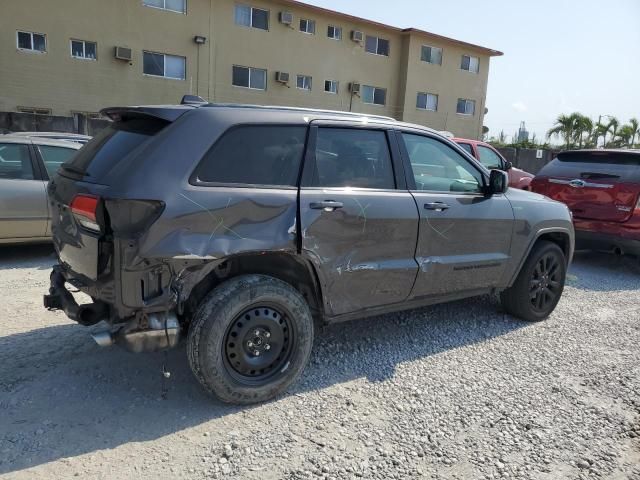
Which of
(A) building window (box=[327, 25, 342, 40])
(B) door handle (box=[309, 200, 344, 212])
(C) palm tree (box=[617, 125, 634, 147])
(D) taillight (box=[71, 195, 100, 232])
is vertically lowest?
(D) taillight (box=[71, 195, 100, 232])

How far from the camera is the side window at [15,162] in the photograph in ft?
20.7

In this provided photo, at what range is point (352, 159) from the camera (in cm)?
372

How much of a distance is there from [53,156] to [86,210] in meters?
4.38

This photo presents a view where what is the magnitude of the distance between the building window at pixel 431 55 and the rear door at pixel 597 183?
23.3 m

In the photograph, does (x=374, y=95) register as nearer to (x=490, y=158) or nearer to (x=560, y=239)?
(x=490, y=158)

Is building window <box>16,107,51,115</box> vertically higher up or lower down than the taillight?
higher up

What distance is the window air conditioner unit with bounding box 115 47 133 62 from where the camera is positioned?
67.8 ft

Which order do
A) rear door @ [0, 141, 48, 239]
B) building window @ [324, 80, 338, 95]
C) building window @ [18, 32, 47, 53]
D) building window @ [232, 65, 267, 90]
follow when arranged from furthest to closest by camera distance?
building window @ [324, 80, 338, 95], building window @ [232, 65, 267, 90], building window @ [18, 32, 47, 53], rear door @ [0, 141, 48, 239]

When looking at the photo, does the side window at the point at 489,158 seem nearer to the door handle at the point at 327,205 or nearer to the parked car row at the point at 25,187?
the parked car row at the point at 25,187

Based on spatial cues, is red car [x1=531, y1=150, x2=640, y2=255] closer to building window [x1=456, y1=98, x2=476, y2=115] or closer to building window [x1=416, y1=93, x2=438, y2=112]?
building window [x1=416, y1=93, x2=438, y2=112]

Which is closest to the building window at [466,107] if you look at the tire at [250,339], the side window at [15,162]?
the side window at [15,162]

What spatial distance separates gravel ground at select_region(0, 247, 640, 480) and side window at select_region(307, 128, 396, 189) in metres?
1.41

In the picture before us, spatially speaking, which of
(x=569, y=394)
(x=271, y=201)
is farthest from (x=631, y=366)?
(x=271, y=201)

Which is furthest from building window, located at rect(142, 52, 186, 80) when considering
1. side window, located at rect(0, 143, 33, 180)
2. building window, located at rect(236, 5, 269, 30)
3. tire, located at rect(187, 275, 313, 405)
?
tire, located at rect(187, 275, 313, 405)
